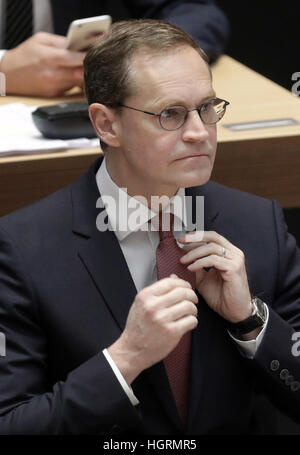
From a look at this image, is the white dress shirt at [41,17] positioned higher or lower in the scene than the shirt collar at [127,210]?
lower

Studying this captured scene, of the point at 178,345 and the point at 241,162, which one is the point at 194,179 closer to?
the point at 178,345

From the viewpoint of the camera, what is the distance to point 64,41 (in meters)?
1.82

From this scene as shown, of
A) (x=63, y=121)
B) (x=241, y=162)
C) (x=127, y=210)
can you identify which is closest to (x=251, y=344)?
(x=127, y=210)

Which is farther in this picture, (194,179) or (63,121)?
(63,121)

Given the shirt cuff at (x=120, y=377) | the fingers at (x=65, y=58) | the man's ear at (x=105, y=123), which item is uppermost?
the man's ear at (x=105, y=123)

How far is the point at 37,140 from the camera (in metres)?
1.56

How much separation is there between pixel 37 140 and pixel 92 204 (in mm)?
387

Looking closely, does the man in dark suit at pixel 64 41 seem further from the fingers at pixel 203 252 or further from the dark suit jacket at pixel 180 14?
the fingers at pixel 203 252

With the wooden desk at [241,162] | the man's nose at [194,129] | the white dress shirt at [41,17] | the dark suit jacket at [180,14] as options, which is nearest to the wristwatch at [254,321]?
the man's nose at [194,129]

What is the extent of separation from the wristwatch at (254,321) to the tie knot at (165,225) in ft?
0.49

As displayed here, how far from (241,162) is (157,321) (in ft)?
2.00

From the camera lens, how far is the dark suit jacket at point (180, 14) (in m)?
1.99
